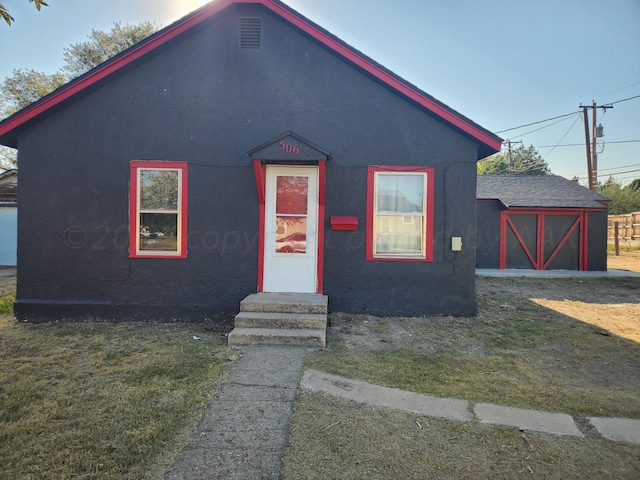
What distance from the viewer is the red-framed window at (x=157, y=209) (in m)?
6.02

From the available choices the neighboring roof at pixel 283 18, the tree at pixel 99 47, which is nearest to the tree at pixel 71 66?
the tree at pixel 99 47

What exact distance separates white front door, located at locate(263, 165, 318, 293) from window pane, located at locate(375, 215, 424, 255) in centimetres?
116

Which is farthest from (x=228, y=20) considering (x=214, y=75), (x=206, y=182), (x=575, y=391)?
(x=575, y=391)

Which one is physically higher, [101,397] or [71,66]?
[71,66]

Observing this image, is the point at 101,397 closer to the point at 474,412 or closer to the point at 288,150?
the point at 474,412

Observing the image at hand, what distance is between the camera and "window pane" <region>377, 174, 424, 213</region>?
6180mm

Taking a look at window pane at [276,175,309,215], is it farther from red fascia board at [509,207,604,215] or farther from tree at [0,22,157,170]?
tree at [0,22,157,170]

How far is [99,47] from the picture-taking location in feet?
66.8

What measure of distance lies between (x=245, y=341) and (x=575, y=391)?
3.80 metres

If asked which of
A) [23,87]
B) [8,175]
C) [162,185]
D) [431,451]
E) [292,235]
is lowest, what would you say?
[431,451]

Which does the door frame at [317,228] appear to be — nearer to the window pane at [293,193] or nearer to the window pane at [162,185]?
the window pane at [293,193]

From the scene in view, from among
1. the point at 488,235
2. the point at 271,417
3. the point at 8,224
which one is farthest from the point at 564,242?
the point at 8,224

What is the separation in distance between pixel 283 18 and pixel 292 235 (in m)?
3.69

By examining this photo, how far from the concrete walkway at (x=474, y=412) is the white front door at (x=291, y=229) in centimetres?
261
